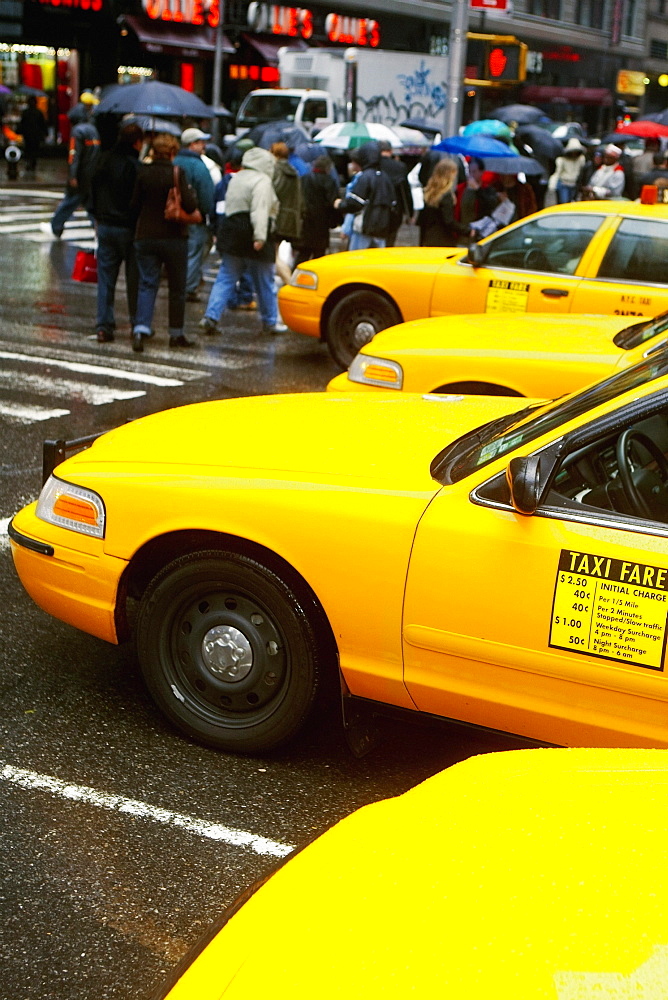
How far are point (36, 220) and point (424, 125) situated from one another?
12.4 metres

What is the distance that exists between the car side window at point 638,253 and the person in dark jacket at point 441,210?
159 inches

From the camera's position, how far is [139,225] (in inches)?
420

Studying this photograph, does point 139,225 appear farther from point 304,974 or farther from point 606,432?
point 304,974

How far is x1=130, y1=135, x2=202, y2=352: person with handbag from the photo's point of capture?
1050cm

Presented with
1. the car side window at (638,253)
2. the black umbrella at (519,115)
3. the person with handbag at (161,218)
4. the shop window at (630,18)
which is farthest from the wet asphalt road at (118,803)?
the shop window at (630,18)

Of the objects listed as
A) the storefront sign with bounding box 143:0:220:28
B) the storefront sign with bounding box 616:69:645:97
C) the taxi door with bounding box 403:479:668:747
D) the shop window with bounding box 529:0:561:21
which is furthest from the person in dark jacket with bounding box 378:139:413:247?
the storefront sign with bounding box 616:69:645:97

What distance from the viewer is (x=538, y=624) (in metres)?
3.51

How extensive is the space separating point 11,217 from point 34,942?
19.8 m

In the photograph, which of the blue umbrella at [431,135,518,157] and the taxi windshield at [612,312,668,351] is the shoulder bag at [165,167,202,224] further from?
the blue umbrella at [431,135,518,157]

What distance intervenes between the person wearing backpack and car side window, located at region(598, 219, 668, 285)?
15.9 feet

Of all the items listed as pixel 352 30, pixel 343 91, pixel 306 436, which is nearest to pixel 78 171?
pixel 306 436

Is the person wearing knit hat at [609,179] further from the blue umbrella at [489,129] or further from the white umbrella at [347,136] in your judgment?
the white umbrella at [347,136]

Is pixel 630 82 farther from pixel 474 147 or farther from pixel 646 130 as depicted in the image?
pixel 474 147

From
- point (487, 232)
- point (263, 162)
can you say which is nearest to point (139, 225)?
point (263, 162)
